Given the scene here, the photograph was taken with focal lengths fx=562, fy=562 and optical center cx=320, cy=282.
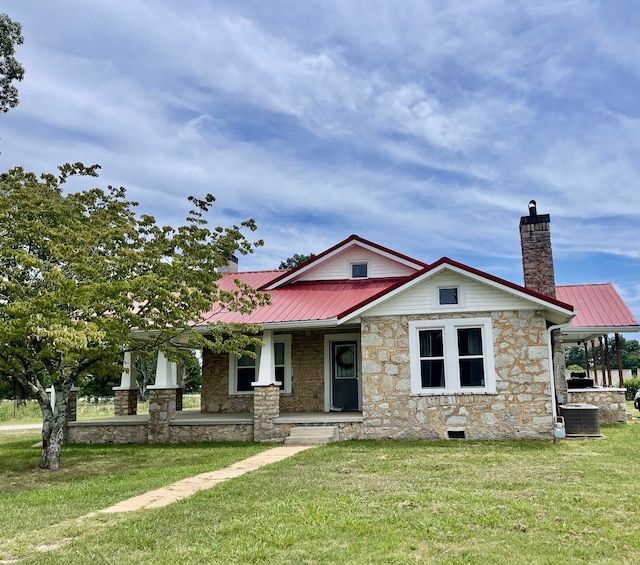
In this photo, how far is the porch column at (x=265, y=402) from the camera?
13078 mm

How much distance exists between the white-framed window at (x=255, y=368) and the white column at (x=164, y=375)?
6.99ft

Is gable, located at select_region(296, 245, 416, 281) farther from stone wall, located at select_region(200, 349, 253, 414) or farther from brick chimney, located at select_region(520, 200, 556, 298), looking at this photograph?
brick chimney, located at select_region(520, 200, 556, 298)

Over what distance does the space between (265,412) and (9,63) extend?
41.3 ft

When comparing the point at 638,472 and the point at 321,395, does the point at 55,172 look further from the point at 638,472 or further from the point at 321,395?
the point at 638,472

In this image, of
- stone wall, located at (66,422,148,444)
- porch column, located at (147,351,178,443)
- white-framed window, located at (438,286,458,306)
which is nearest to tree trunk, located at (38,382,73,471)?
porch column, located at (147,351,178,443)

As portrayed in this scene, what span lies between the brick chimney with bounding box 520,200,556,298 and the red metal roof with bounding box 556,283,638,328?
6.80 ft

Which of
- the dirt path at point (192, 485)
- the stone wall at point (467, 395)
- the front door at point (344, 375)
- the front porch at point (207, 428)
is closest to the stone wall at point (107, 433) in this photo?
the front porch at point (207, 428)

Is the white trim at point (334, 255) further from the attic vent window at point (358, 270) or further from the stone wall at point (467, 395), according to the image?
the stone wall at point (467, 395)

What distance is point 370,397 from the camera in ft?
41.7

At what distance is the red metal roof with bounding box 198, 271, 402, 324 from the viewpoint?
13898 millimetres

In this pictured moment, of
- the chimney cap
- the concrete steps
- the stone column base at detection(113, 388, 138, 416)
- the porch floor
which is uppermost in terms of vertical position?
the chimney cap

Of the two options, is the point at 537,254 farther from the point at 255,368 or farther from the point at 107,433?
the point at 107,433

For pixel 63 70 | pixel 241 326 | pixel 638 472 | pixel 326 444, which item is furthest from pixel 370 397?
pixel 63 70

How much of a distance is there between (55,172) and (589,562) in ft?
37.6
